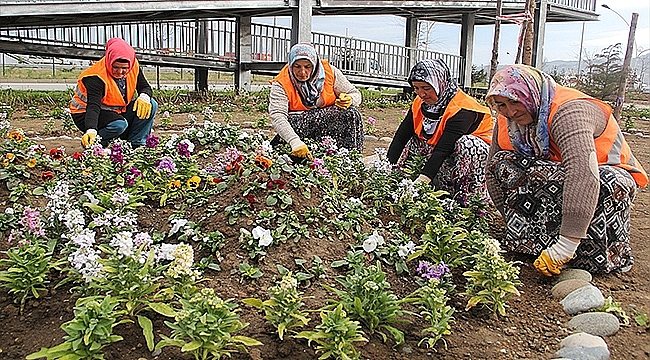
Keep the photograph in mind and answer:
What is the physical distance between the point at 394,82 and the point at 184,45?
4.85 meters

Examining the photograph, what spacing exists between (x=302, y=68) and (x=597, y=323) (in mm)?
2779

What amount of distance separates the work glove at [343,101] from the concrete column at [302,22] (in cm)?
747

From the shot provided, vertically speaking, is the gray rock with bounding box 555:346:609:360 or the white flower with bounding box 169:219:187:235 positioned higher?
the white flower with bounding box 169:219:187:235

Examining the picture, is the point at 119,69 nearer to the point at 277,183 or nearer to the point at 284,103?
the point at 284,103

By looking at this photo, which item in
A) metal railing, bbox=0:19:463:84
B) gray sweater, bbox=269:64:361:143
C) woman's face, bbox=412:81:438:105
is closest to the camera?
woman's face, bbox=412:81:438:105

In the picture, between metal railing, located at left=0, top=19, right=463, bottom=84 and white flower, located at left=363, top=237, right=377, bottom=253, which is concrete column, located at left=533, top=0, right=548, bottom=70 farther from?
white flower, located at left=363, top=237, right=377, bottom=253

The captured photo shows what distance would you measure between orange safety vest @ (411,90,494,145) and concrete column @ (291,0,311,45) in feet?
26.7

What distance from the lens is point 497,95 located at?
10.2ft

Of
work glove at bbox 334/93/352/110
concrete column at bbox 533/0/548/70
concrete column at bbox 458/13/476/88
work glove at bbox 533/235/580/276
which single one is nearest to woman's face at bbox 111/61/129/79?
work glove at bbox 334/93/352/110

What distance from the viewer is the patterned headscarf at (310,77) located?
181 inches

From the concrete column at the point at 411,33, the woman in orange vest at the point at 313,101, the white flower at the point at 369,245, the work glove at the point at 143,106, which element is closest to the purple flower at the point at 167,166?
the woman in orange vest at the point at 313,101

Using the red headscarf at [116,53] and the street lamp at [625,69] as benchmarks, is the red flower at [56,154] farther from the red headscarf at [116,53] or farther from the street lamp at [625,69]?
the street lamp at [625,69]

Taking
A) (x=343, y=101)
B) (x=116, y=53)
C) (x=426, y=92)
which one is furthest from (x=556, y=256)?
(x=116, y=53)

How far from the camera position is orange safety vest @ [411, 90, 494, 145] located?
4059mm
